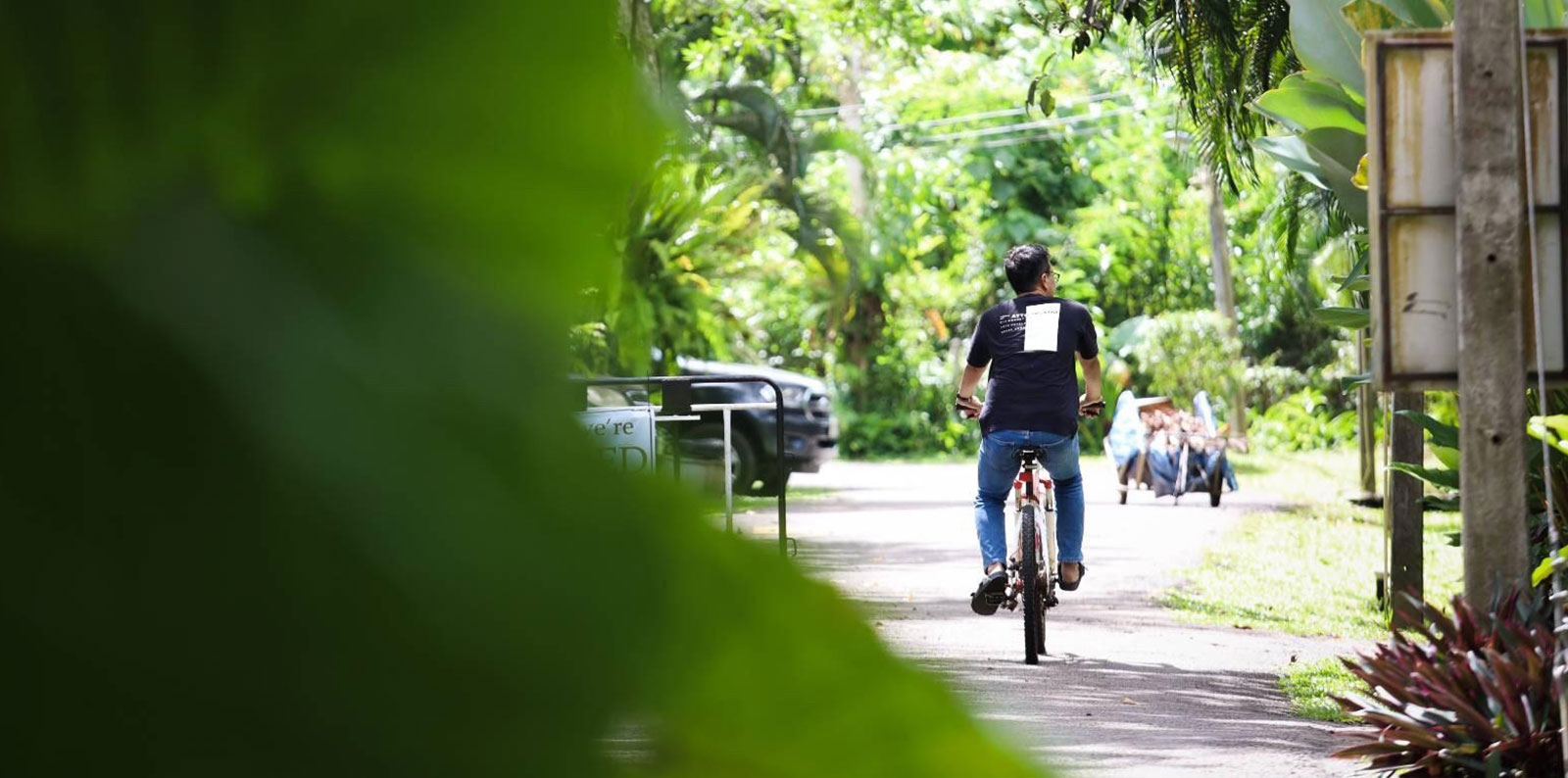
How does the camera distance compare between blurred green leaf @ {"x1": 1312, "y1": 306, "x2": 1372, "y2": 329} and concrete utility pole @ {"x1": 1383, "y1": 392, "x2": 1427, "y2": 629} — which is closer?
blurred green leaf @ {"x1": 1312, "y1": 306, "x2": 1372, "y2": 329}

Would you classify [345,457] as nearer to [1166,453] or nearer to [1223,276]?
[1166,453]

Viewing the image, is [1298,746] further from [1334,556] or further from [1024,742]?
[1334,556]

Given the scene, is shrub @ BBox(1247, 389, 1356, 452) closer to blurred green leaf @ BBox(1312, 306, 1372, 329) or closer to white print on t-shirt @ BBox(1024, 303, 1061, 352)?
white print on t-shirt @ BBox(1024, 303, 1061, 352)

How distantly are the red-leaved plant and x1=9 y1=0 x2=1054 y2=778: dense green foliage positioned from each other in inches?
133

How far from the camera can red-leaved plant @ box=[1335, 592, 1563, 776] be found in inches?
128

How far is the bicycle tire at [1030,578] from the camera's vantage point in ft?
18.3

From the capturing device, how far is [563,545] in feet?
0.50

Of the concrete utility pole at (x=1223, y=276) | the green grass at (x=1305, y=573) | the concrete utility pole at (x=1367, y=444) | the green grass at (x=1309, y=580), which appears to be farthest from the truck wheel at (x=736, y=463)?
the concrete utility pole at (x=1223, y=276)

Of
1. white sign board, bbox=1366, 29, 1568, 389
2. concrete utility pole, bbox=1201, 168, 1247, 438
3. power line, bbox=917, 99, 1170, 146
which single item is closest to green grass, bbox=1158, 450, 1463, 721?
white sign board, bbox=1366, 29, 1568, 389

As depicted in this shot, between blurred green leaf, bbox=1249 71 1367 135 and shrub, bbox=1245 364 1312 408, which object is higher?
blurred green leaf, bbox=1249 71 1367 135

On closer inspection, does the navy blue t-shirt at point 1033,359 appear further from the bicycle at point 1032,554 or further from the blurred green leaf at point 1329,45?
the blurred green leaf at point 1329,45

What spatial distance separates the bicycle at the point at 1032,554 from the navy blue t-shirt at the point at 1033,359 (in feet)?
0.59

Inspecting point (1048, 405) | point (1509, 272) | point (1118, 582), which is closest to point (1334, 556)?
point (1118, 582)

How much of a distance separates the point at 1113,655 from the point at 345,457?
6014 millimetres
